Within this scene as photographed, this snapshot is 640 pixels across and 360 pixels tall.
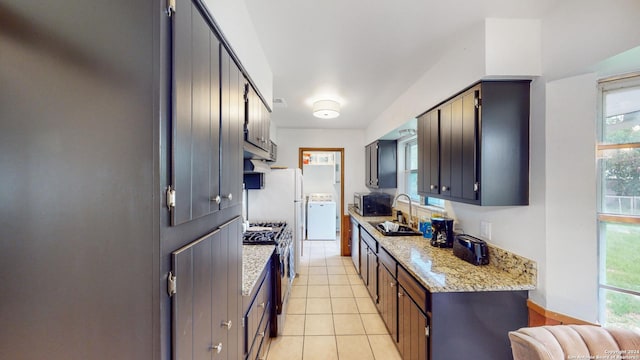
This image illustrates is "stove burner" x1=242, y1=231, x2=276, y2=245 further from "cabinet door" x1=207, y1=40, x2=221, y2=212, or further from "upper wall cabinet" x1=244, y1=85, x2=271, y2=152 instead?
"cabinet door" x1=207, y1=40, x2=221, y2=212

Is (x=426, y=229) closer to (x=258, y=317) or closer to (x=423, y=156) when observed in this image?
(x=423, y=156)

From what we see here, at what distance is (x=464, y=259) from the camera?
1865 millimetres

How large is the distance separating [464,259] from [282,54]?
2.21 meters

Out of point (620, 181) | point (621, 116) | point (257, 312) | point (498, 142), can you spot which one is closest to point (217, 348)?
point (257, 312)

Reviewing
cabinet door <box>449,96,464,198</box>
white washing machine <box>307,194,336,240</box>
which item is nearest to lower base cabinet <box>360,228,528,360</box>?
cabinet door <box>449,96,464,198</box>

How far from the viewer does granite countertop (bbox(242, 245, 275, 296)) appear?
4.77 ft

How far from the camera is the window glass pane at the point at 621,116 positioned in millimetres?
1256

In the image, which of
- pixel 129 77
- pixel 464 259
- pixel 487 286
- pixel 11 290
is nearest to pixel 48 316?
pixel 11 290

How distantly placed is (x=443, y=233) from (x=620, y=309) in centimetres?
107

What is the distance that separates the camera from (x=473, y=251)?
70.8 inches

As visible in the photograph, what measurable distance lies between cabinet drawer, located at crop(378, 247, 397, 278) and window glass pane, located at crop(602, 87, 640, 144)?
1581 mm

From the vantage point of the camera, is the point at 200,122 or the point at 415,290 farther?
the point at 415,290

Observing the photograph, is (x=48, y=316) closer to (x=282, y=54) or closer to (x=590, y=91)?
(x=282, y=54)

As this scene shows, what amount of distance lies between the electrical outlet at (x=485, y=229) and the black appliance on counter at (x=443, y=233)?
0.29 meters
